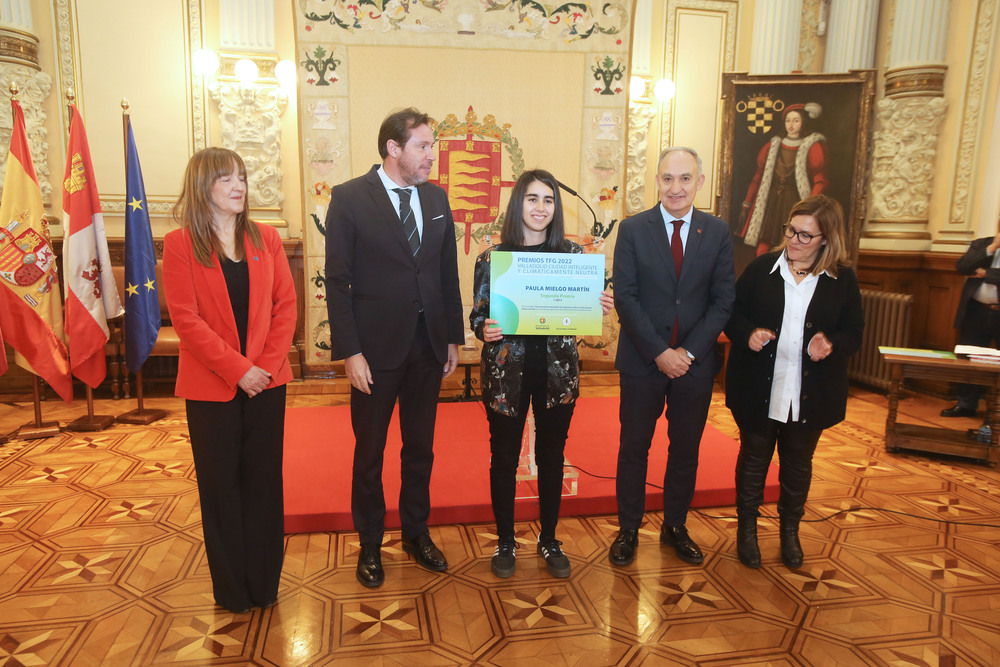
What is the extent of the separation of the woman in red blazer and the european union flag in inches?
92.6

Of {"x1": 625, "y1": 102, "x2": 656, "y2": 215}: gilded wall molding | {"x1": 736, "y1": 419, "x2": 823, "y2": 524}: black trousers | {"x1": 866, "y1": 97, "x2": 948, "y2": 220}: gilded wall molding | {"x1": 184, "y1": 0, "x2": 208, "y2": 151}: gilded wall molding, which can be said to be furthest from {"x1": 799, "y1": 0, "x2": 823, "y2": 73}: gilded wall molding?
{"x1": 184, "y1": 0, "x2": 208, "y2": 151}: gilded wall molding

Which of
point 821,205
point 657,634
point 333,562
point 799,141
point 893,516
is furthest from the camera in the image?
point 799,141

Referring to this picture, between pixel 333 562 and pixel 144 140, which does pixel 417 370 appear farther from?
pixel 144 140

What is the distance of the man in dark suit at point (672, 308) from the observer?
8.19ft

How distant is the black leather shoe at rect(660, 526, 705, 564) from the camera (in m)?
2.72

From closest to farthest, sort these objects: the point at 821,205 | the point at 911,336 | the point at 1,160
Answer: the point at 821,205 → the point at 1,160 → the point at 911,336

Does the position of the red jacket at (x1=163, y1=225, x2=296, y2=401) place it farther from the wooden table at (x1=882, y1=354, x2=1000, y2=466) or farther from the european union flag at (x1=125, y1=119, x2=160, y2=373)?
the wooden table at (x1=882, y1=354, x2=1000, y2=466)

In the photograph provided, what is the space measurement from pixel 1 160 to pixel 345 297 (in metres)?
4.49


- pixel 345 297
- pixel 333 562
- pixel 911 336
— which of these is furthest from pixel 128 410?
pixel 911 336

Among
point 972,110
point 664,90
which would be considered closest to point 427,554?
point 664,90

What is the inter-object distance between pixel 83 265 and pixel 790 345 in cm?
428

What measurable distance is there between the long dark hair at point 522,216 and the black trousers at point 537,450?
0.51m

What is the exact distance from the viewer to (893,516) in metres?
3.29

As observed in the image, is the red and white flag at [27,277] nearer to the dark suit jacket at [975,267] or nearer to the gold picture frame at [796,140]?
the gold picture frame at [796,140]
